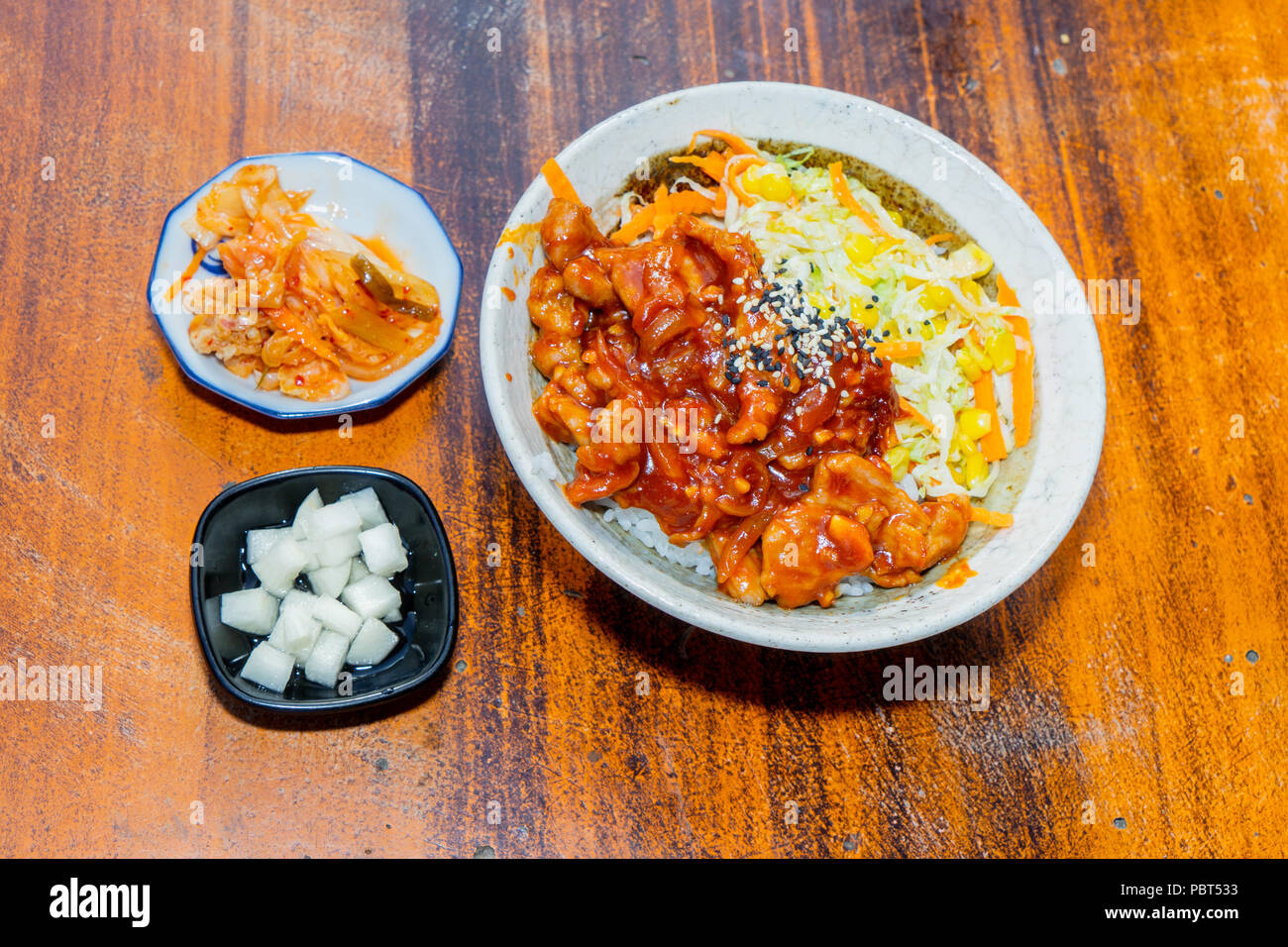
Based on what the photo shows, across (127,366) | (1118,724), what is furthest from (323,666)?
(1118,724)

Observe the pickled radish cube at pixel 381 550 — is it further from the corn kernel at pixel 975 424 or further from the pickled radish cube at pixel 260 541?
the corn kernel at pixel 975 424

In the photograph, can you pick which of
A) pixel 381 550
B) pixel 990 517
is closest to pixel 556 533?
pixel 381 550

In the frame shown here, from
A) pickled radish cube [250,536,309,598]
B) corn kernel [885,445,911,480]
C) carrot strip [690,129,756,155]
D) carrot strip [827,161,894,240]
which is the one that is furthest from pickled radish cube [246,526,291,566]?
carrot strip [827,161,894,240]

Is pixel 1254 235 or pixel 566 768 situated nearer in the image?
pixel 566 768

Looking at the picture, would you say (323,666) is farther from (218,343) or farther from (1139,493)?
(1139,493)

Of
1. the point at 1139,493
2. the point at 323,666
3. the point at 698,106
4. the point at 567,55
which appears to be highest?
the point at 567,55

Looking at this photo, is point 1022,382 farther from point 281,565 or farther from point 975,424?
point 281,565

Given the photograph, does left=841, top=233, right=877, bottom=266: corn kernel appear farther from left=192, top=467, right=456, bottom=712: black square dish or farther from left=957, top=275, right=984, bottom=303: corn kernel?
left=192, top=467, right=456, bottom=712: black square dish
